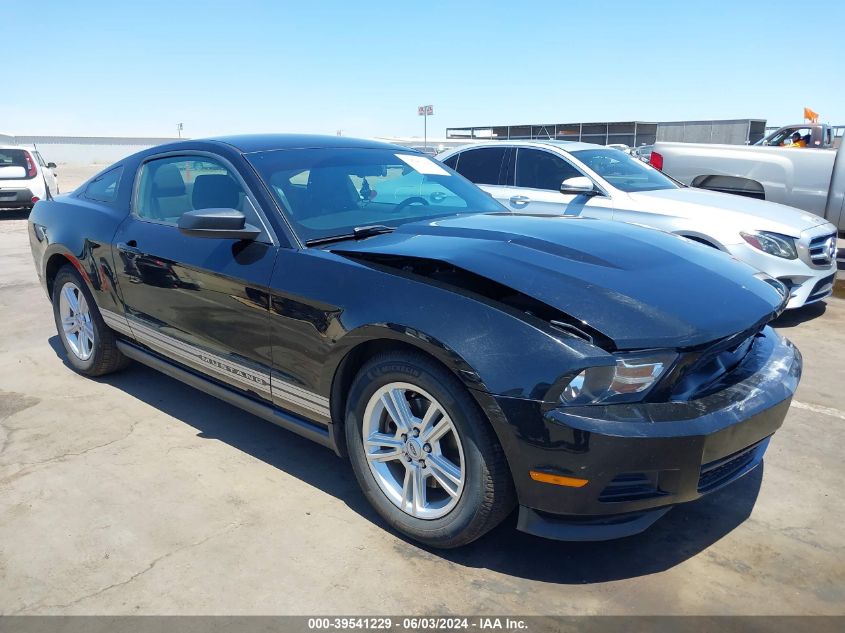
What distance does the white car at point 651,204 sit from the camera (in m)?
5.66

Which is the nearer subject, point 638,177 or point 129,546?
point 129,546

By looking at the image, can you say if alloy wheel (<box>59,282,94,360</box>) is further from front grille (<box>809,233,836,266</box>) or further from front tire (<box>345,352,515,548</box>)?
front grille (<box>809,233,836,266</box>)

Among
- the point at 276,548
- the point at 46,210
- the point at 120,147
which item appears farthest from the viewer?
the point at 120,147

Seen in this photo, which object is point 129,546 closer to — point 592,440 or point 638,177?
point 592,440

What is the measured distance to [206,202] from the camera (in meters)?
3.59

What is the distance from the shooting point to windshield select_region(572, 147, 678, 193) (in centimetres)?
648

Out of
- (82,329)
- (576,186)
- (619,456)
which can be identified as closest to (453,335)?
(619,456)

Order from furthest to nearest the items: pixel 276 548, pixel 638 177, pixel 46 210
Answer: pixel 638 177, pixel 46 210, pixel 276 548

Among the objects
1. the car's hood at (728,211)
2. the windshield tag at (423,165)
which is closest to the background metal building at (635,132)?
the car's hood at (728,211)

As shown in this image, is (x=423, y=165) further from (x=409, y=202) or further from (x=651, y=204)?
(x=651, y=204)

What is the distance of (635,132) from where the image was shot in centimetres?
4138

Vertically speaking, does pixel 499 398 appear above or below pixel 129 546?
above

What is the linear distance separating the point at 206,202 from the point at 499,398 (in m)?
2.12

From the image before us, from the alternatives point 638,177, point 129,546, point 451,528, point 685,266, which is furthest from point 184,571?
point 638,177
